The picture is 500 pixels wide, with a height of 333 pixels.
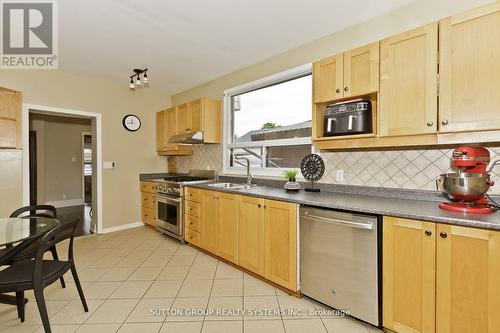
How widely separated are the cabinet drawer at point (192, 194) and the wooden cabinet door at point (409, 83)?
7.54ft

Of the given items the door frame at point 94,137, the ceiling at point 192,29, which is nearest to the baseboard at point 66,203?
the door frame at point 94,137

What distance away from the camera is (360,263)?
5.81ft

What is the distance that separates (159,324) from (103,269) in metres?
1.36

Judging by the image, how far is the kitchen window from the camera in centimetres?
297

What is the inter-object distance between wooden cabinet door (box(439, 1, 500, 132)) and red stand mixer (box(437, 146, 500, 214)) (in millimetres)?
179

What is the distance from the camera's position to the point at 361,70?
2107 mm

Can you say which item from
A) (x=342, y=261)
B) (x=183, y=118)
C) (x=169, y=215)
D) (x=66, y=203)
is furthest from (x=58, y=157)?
(x=342, y=261)

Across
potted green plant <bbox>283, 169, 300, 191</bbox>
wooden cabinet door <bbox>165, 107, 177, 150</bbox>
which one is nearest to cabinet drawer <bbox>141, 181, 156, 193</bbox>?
wooden cabinet door <bbox>165, 107, 177, 150</bbox>

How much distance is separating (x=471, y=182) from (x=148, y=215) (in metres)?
4.42

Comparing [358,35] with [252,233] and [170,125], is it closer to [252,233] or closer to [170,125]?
[252,233]

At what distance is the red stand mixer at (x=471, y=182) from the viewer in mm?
1557

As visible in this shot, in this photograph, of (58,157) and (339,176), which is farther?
(58,157)

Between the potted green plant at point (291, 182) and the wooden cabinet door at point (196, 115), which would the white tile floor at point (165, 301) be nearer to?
the potted green plant at point (291, 182)

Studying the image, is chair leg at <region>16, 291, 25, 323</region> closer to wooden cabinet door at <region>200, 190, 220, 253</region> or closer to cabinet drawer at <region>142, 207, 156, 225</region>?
wooden cabinet door at <region>200, 190, 220, 253</region>
